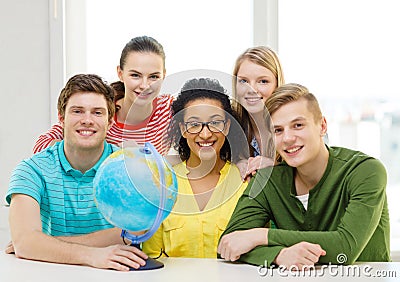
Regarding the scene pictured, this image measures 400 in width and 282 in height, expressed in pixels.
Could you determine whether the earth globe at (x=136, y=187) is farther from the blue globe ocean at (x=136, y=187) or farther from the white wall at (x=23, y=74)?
the white wall at (x=23, y=74)

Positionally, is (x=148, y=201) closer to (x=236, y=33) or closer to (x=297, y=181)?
(x=297, y=181)

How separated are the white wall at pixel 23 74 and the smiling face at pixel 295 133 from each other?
61.4 inches

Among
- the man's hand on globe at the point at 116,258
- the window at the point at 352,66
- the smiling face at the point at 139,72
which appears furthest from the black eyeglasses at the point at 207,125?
the window at the point at 352,66

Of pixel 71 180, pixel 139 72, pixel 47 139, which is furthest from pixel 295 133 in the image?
pixel 47 139

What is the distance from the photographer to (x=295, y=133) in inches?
70.5

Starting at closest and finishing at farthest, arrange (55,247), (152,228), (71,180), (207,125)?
(207,125)
(152,228)
(55,247)
(71,180)

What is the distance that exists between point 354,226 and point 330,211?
104mm

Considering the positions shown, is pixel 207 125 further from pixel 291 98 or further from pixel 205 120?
pixel 291 98

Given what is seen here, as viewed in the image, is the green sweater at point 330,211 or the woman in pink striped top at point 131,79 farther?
the woman in pink striped top at point 131,79

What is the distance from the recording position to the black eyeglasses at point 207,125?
1.55 meters

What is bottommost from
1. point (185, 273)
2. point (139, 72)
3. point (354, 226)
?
point (185, 273)

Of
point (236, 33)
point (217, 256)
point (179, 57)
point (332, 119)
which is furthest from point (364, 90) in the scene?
point (217, 256)

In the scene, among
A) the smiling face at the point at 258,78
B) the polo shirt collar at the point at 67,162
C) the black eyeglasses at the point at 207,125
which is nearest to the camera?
the black eyeglasses at the point at 207,125

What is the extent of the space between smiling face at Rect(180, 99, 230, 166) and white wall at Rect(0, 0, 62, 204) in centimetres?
161
